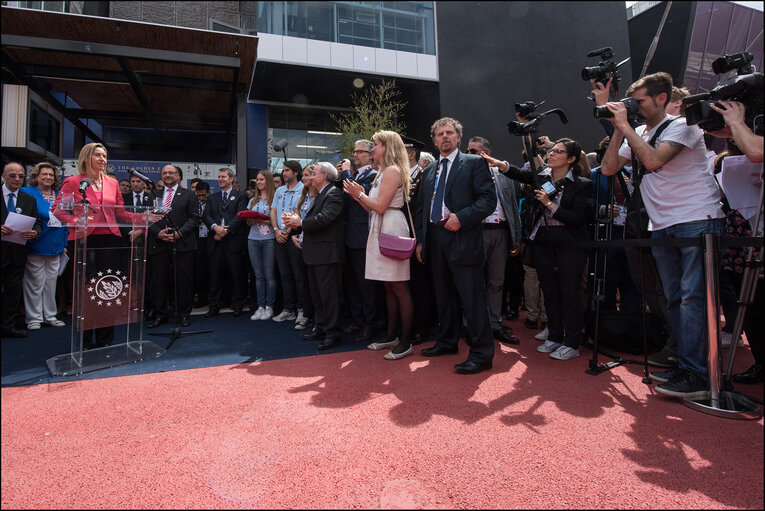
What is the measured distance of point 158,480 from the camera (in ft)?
5.07

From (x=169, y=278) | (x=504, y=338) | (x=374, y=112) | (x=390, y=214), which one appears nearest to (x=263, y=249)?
(x=169, y=278)

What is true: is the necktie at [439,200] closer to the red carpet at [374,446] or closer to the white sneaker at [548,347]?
the red carpet at [374,446]

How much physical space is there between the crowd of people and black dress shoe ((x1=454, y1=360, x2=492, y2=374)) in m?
0.01

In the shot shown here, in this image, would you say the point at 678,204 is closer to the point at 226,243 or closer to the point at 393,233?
the point at 393,233

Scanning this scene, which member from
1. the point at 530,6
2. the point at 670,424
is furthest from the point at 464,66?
the point at 670,424

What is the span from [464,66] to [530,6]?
28.0ft

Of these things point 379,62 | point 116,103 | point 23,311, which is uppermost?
point 379,62

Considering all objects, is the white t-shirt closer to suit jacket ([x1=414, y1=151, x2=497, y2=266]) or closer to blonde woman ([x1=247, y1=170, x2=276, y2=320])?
suit jacket ([x1=414, y1=151, x2=497, y2=266])

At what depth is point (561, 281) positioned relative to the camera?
3373mm

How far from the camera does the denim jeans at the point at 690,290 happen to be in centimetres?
231

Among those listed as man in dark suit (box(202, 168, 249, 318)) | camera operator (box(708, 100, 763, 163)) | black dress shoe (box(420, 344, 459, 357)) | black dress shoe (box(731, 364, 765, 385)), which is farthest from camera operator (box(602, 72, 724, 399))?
man in dark suit (box(202, 168, 249, 318))

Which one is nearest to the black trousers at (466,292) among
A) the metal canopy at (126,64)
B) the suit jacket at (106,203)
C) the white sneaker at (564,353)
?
the white sneaker at (564,353)

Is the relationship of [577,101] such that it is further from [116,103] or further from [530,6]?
[116,103]

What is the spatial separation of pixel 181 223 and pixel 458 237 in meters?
3.61
